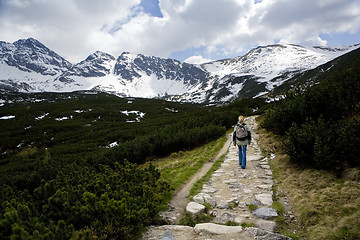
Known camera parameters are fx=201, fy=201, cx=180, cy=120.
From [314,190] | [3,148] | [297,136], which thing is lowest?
[3,148]

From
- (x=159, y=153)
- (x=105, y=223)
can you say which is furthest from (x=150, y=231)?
(x=159, y=153)

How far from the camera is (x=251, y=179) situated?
6.96 meters

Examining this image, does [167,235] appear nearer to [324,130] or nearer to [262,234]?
[262,234]

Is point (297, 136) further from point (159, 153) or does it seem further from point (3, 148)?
point (3, 148)

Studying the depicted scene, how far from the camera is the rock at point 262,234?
3.50 metres

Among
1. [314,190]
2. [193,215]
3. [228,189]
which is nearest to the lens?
[193,215]

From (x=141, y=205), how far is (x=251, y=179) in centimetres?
434

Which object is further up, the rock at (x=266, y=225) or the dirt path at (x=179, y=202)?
the rock at (x=266, y=225)

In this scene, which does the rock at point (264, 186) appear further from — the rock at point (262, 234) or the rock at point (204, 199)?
the rock at point (262, 234)

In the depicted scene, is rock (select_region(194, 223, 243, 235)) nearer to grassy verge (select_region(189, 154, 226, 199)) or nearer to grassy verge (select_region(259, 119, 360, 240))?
grassy verge (select_region(259, 119, 360, 240))

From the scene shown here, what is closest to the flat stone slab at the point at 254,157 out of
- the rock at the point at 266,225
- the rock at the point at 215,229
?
the rock at the point at 266,225

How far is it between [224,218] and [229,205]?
0.72m

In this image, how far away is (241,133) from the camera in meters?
8.48

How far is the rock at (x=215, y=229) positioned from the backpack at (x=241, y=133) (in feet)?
16.0
